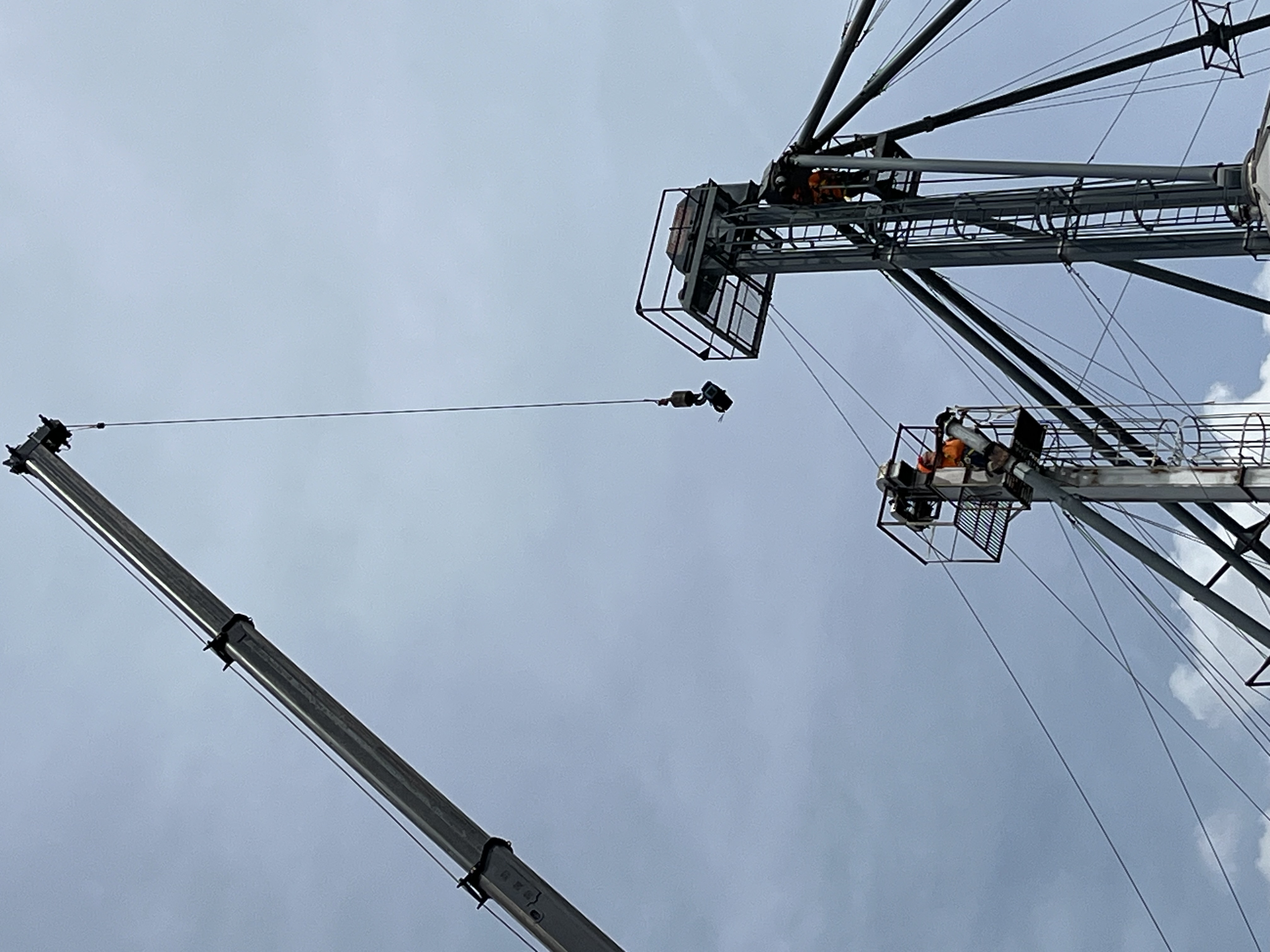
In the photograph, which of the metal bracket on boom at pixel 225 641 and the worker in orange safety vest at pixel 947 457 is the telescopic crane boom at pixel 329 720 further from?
the worker in orange safety vest at pixel 947 457

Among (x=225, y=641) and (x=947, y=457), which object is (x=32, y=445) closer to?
(x=225, y=641)

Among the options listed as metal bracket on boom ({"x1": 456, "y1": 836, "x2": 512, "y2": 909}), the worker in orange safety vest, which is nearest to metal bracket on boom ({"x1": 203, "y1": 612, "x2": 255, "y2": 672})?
metal bracket on boom ({"x1": 456, "y1": 836, "x2": 512, "y2": 909})

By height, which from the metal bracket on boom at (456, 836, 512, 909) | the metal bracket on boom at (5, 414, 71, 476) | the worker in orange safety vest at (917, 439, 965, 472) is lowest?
the metal bracket on boom at (456, 836, 512, 909)

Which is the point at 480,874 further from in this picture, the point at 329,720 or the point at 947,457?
the point at 947,457

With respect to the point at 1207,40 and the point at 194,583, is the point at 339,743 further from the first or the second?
the point at 1207,40

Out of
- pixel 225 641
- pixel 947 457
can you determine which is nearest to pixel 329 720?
pixel 225 641

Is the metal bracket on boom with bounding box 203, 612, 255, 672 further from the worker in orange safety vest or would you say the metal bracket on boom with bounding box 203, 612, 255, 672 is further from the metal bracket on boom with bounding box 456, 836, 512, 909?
the worker in orange safety vest

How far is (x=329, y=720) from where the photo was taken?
25.6 metres

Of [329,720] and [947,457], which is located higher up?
[947,457]

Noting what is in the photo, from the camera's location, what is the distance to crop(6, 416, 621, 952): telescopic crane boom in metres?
23.6

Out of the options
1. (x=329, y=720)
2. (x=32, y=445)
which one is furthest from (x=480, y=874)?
(x=32, y=445)

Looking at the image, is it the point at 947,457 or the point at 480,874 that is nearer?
the point at 480,874

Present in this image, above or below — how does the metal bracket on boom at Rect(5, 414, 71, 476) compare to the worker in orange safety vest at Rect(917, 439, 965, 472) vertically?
below

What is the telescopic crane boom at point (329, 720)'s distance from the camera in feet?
77.4
